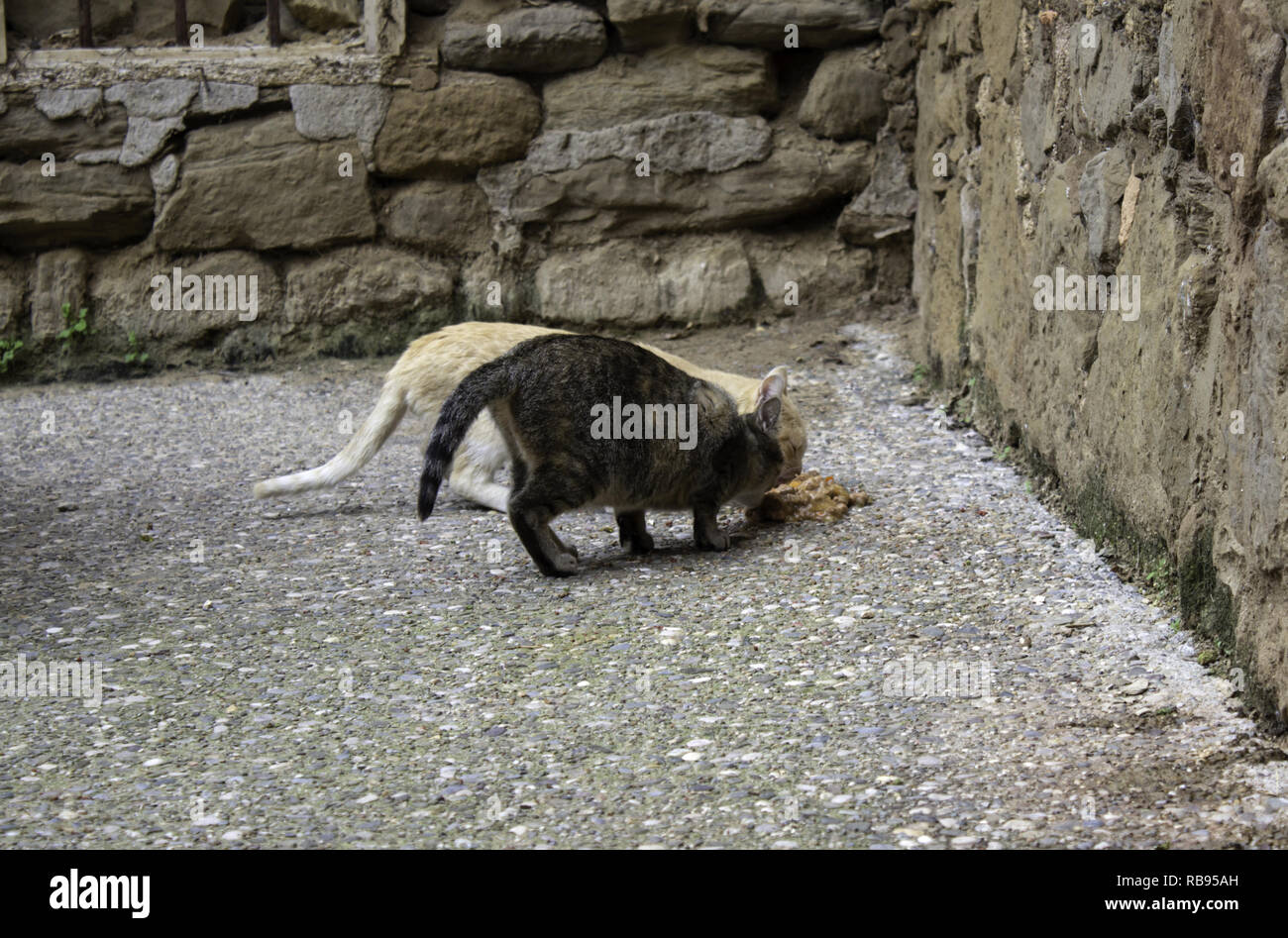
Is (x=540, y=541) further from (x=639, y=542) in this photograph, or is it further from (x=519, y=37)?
(x=519, y=37)

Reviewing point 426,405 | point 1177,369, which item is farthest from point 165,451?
point 1177,369

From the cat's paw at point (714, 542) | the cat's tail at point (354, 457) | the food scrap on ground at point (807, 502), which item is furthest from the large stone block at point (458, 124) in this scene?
the cat's paw at point (714, 542)

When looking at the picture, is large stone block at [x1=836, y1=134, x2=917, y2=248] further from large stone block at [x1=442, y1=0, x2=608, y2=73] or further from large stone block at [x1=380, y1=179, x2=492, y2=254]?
large stone block at [x1=380, y1=179, x2=492, y2=254]

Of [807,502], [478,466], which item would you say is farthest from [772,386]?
[478,466]

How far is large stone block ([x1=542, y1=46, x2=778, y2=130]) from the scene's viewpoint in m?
8.21

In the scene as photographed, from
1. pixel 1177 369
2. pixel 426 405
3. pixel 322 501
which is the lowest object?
pixel 322 501

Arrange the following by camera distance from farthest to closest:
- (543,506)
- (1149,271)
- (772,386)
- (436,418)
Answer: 1. (436,418)
2. (772,386)
3. (543,506)
4. (1149,271)

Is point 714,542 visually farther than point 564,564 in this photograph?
Yes

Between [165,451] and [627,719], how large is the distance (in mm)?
4253

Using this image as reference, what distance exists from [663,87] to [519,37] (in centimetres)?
92

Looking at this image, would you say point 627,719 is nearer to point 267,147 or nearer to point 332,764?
point 332,764

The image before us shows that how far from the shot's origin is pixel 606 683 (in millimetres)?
3641

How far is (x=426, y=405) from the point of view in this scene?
579cm

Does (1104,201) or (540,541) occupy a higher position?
(1104,201)
